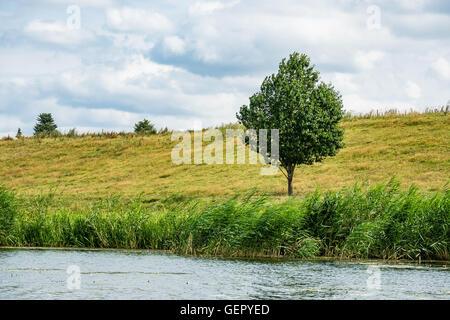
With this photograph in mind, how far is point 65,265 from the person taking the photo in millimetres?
20234

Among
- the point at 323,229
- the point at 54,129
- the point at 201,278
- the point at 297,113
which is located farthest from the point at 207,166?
the point at 54,129

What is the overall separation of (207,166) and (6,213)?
3859 centimetres

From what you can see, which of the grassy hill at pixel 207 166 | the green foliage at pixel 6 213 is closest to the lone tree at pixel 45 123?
the grassy hill at pixel 207 166

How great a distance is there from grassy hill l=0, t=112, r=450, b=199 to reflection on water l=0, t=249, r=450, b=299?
1963 centimetres

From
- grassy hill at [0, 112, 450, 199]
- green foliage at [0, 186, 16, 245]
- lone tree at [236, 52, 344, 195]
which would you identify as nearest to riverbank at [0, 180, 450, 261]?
green foliage at [0, 186, 16, 245]

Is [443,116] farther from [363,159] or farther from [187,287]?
[187,287]

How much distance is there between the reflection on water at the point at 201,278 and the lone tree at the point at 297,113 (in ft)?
83.1

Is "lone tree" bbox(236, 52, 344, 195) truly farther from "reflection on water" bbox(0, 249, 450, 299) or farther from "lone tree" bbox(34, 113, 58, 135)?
"lone tree" bbox(34, 113, 58, 135)

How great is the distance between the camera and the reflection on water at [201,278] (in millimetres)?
16141

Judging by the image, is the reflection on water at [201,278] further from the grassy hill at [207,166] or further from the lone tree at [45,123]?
the lone tree at [45,123]

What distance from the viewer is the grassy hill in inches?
1967

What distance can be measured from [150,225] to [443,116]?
51221mm

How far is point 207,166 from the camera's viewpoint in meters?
62.3
